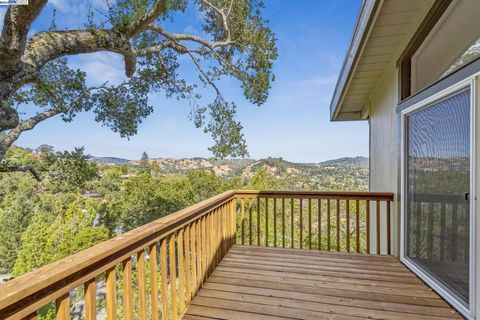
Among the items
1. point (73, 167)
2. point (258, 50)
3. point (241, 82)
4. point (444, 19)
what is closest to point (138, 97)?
point (73, 167)

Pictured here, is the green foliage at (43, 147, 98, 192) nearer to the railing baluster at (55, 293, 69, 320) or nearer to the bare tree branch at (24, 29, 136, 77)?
the bare tree branch at (24, 29, 136, 77)

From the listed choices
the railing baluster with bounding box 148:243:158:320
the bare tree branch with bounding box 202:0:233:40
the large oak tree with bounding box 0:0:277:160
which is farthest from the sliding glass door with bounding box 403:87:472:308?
the bare tree branch with bounding box 202:0:233:40

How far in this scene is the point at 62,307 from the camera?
1.01 metres

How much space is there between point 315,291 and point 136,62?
6.15m

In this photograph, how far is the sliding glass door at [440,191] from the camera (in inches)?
77.9

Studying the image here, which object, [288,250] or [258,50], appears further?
[258,50]

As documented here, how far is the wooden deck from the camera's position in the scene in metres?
2.16

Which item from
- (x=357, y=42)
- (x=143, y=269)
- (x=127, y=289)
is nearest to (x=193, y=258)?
(x=143, y=269)

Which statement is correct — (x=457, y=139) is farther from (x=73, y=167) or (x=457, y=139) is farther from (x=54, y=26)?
(x=73, y=167)

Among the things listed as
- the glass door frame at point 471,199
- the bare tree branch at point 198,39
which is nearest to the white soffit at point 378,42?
the glass door frame at point 471,199

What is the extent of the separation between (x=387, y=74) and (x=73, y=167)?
679 cm

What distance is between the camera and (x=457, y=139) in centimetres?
205

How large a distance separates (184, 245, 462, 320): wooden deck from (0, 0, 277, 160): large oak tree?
3.92m

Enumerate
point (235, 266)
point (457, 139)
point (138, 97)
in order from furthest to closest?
1. point (138, 97)
2. point (235, 266)
3. point (457, 139)
